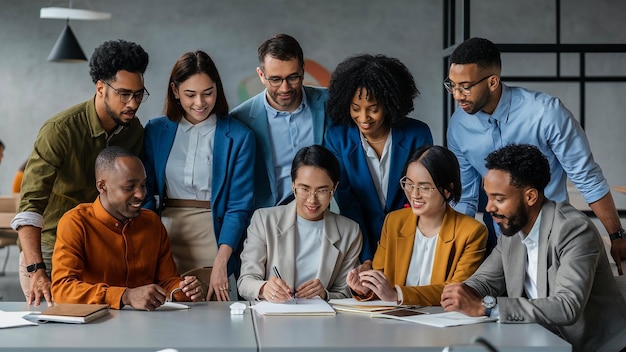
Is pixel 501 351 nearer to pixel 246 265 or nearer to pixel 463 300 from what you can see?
pixel 463 300

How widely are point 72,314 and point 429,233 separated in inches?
53.6

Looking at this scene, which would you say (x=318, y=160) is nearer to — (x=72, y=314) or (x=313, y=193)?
(x=313, y=193)

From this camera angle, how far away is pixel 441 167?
3066mm

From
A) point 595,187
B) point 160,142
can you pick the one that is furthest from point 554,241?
point 160,142

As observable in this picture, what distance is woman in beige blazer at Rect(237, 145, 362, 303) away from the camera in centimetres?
314

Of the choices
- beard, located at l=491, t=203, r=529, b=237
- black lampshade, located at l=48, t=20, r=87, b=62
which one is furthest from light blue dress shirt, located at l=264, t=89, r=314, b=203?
black lampshade, located at l=48, t=20, r=87, b=62

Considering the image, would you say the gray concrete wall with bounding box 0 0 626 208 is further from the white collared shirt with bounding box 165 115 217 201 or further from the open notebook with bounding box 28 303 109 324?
the open notebook with bounding box 28 303 109 324

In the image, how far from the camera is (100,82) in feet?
10.4

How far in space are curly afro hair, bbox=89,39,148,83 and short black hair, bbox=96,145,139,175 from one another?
0.34 metres

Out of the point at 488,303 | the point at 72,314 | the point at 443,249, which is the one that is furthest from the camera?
the point at 443,249

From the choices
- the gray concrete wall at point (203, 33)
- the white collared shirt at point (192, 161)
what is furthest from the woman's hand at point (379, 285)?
the gray concrete wall at point (203, 33)

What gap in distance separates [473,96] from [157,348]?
1694mm

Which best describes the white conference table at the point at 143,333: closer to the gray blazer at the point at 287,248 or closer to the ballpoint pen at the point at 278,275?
the ballpoint pen at the point at 278,275

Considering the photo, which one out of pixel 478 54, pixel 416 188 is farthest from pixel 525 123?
pixel 416 188
